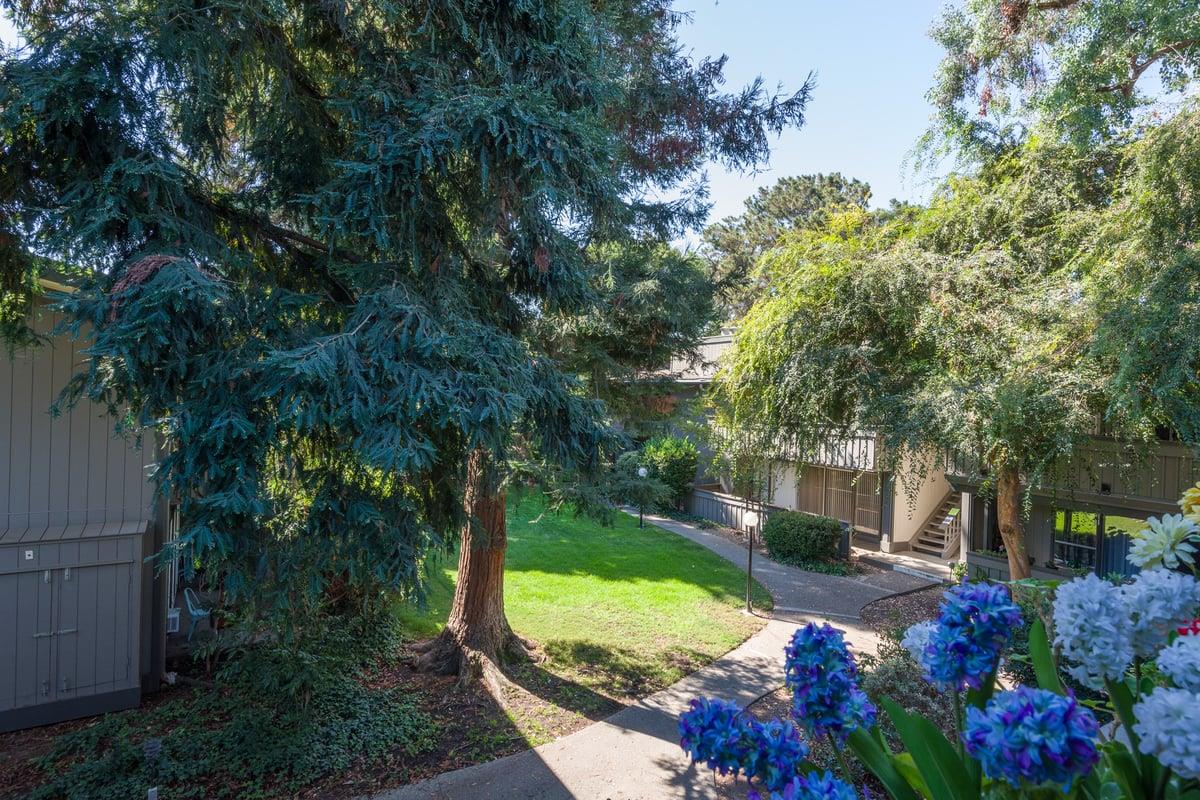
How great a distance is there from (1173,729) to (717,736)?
1010 mm

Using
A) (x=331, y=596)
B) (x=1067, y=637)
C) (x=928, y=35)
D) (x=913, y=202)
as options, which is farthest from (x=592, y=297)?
(x=913, y=202)

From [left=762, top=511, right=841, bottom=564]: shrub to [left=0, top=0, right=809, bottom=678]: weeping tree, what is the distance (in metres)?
9.78

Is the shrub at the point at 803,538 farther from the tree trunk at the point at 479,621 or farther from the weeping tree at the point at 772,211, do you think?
the weeping tree at the point at 772,211

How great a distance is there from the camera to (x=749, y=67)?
25.1 ft

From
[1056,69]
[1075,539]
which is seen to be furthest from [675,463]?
[1056,69]

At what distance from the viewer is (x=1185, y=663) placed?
1.28m

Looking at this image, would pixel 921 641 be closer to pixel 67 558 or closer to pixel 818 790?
pixel 818 790

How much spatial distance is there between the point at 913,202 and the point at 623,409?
5922mm

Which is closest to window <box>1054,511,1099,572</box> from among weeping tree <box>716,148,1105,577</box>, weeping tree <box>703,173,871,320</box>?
weeping tree <box>716,148,1105,577</box>

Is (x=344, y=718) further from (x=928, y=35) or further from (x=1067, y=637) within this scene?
(x=928, y=35)

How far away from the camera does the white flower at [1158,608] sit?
61.0 inches

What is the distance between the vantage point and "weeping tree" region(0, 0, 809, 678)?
11.8ft

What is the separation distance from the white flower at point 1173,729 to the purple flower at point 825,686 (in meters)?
0.73

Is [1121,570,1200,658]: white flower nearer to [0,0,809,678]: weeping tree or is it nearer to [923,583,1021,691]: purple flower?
[923,583,1021,691]: purple flower
